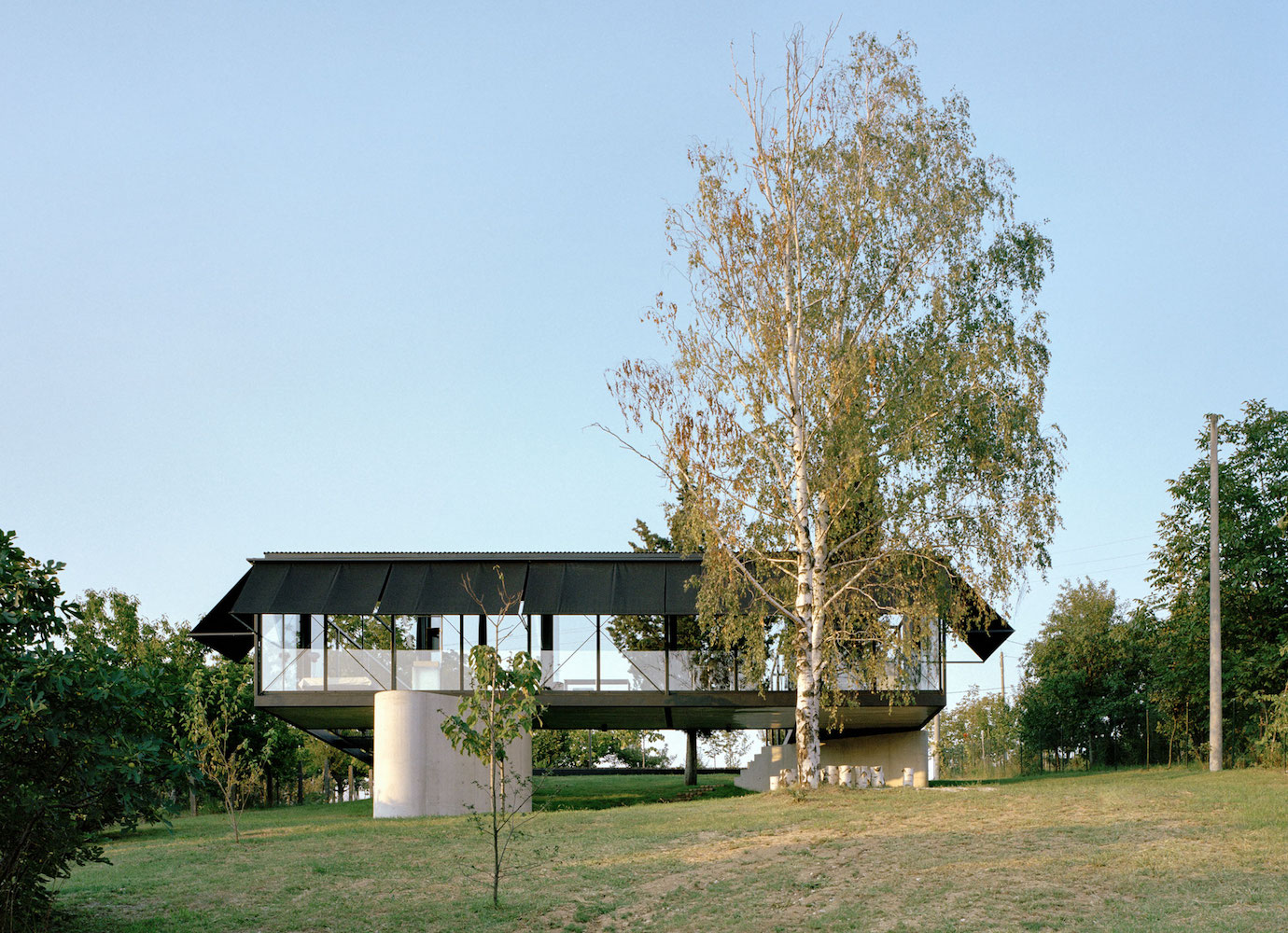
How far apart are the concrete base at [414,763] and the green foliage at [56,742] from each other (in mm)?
10534

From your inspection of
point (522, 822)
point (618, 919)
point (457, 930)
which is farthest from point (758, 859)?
point (522, 822)

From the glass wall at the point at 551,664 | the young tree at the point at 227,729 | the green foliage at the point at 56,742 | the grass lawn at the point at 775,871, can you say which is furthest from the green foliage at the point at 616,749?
the green foliage at the point at 56,742

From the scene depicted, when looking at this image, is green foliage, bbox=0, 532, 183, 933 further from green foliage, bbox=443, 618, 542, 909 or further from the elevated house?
the elevated house

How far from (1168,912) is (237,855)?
11.7 metres

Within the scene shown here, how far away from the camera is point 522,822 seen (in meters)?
17.9

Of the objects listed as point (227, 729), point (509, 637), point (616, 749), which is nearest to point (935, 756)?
point (616, 749)

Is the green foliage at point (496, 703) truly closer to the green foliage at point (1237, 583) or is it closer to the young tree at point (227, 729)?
the young tree at point (227, 729)

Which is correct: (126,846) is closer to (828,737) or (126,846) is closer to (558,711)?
(558,711)

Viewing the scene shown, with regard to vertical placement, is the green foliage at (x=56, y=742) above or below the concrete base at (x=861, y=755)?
above

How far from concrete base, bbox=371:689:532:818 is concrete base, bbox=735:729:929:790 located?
731 cm

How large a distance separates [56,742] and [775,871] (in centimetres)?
744

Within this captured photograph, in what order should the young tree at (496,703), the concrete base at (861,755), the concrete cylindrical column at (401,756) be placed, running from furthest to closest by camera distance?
the concrete base at (861,755)
the concrete cylindrical column at (401,756)
the young tree at (496,703)

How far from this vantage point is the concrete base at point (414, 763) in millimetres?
20781

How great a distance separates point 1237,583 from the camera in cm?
2558
